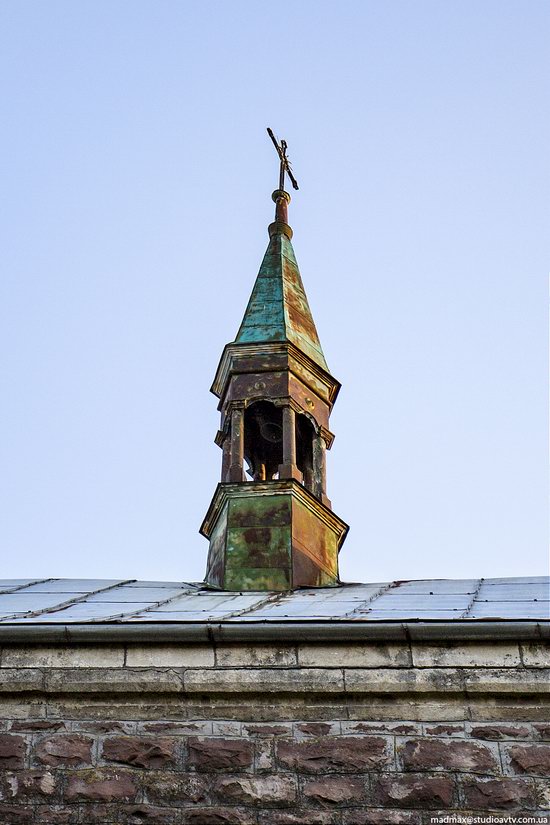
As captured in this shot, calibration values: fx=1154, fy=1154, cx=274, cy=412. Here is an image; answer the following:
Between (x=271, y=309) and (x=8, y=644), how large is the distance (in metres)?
6.93

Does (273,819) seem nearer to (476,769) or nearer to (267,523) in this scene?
(476,769)

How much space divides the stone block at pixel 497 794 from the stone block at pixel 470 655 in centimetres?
61

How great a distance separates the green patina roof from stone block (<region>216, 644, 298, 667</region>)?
19.9 feet

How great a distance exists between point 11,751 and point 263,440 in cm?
680

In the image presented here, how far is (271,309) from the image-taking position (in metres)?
12.8

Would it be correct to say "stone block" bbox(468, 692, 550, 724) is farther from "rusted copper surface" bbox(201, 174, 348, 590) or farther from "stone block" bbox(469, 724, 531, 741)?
"rusted copper surface" bbox(201, 174, 348, 590)

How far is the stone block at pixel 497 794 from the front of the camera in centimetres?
574

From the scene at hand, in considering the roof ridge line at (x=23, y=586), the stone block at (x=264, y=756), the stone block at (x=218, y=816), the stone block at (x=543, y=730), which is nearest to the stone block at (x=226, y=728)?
the stone block at (x=264, y=756)

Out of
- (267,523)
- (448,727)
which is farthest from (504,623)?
(267,523)

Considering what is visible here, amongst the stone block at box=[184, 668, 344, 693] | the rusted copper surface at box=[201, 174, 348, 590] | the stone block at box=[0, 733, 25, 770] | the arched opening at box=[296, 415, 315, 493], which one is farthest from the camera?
the arched opening at box=[296, 415, 315, 493]

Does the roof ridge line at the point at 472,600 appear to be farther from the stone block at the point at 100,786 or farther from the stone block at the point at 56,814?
the stone block at the point at 56,814

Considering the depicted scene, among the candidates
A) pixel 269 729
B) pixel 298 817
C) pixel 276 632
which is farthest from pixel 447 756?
pixel 276 632

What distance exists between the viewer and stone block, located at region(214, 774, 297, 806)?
231 inches

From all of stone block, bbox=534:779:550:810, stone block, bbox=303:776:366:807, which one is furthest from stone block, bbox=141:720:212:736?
stone block, bbox=534:779:550:810
